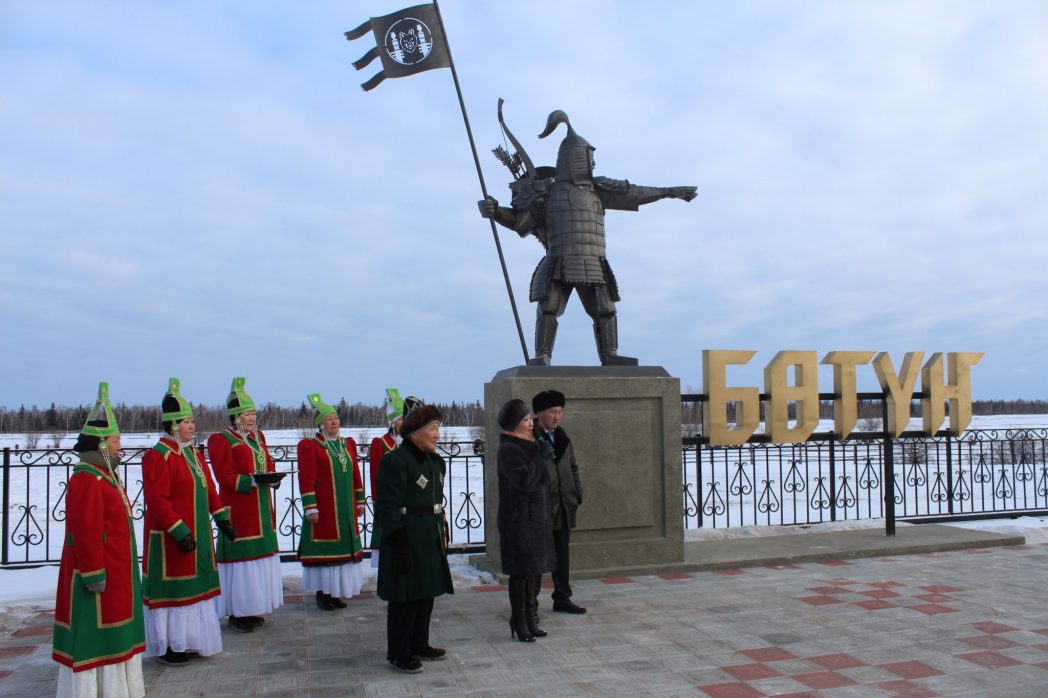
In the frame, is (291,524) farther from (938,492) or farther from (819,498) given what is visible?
(938,492)

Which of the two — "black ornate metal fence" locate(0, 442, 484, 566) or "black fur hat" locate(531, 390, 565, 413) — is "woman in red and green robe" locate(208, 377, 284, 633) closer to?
"black ornate metal fence" locate(0, 442, 484, 566)

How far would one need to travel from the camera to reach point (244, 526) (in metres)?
5.86

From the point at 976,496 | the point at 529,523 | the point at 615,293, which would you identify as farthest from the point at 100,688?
the point at 976,496

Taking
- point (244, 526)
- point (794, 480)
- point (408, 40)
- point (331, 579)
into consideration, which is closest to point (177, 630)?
point (244, 526)

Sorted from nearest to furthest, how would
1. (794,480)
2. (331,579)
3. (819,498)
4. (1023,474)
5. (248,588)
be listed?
1. (248,588)
2. (331,579)
3. (794,480)
4. (819,498)
5. (1023,474)

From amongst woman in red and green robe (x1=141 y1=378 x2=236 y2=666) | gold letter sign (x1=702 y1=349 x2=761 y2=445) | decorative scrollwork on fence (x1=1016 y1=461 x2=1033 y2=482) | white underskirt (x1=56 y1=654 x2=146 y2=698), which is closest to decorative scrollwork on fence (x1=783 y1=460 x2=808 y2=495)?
gold letter sign (x1=702 y1=349 x2=761 y2=445)

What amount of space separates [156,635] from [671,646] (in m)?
3.20

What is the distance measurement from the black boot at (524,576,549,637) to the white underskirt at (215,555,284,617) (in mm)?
1926

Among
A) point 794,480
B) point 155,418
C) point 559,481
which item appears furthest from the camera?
point 155,418

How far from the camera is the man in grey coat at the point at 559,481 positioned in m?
5.92

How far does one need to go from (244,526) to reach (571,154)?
4.78m

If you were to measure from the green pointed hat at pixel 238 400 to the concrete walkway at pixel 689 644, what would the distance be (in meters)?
1.61

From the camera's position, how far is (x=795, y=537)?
365 inches

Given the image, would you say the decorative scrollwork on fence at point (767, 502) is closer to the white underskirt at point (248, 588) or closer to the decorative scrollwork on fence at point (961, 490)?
the decorative scrollwork on fence at point (961, 490)
